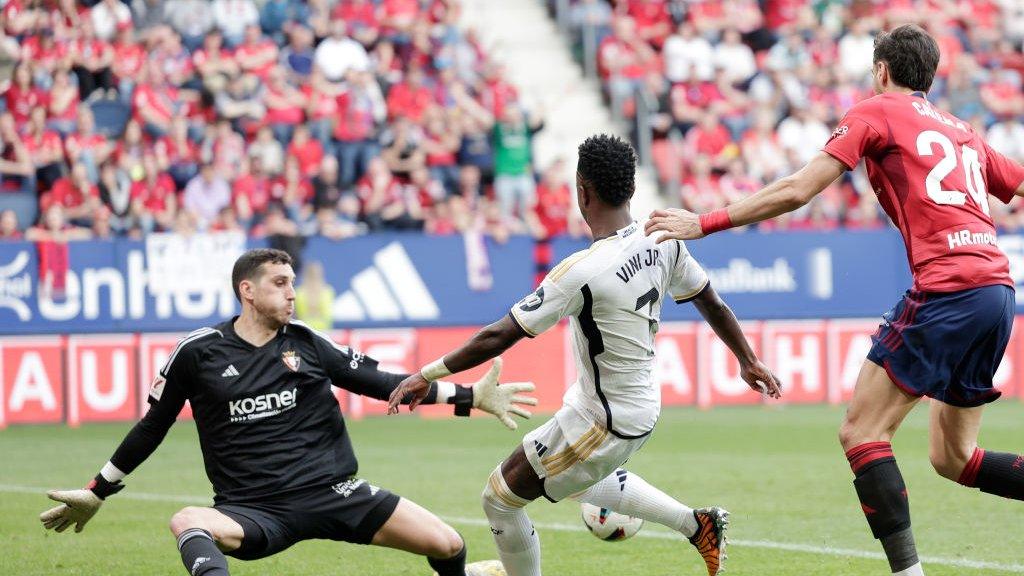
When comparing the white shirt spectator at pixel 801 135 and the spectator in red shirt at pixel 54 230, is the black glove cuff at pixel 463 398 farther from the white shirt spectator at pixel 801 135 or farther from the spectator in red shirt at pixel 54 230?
the white shirt spectator at pixel 801 135

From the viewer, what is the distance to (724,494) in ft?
36.5

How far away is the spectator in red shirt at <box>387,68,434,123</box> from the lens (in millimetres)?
20984

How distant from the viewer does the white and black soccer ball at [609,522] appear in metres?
7.69

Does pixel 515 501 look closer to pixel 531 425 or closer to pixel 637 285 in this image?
pixel 637 285

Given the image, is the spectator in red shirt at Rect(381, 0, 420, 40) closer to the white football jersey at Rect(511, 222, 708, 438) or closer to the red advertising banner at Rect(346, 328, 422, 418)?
the red advertising banner at Rect(346, 328, 422, 418)

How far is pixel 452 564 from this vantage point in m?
6.84

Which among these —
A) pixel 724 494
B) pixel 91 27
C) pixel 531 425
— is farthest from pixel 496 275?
pixel 724 494

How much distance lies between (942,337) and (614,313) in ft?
4.52

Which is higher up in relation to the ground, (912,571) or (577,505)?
(912,571)

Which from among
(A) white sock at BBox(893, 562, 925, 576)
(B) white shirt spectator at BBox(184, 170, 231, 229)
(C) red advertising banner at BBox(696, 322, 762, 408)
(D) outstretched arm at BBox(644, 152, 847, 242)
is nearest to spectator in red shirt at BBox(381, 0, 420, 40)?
(B) white shirt spectator at BBox(184, 170, 231, 229)

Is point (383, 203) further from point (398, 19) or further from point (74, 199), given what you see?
point (74, 199)

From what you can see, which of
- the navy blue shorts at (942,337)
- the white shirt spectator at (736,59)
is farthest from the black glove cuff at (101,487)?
the white shirt spectator at (736,59)

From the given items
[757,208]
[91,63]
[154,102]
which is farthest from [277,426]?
[91,63]

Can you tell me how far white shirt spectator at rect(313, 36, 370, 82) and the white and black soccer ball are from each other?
46.2ft
